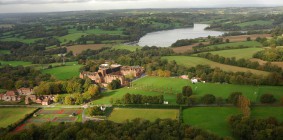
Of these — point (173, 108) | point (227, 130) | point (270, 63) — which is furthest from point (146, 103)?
point (270, 63)

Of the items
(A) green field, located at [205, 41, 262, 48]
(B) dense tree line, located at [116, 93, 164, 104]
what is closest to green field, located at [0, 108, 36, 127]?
(B) dense tree line, located at [116, 93, 164, 104]

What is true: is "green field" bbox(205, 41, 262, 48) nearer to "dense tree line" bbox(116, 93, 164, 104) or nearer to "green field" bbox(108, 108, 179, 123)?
"dense tree line" bbox(116, 93, 164, 104)

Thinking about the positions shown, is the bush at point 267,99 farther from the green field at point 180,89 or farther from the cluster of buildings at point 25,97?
the cluster of buildings at point 25,97

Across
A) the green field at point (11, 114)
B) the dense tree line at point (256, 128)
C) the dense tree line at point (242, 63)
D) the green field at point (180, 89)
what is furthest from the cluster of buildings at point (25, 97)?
the dense tree line at point (242, 63)

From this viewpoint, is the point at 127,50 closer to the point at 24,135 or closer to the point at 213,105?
the point at 213,105

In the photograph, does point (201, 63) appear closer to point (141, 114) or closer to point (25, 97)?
point (141, 114)

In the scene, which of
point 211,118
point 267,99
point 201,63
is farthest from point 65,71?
point 267,99
